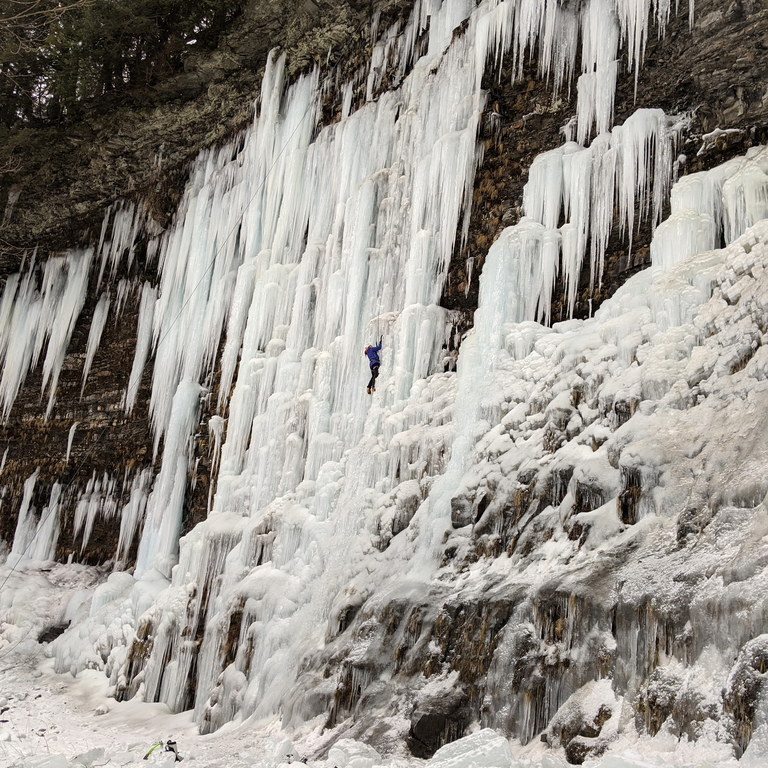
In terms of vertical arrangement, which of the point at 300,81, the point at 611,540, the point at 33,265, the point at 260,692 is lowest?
the point at 260,692

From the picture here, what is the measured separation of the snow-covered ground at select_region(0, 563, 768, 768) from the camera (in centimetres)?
430

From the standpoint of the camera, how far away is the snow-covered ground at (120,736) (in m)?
4.30

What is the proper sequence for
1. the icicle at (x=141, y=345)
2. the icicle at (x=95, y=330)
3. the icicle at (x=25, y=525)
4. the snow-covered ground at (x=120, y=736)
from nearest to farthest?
the snow-covered ground at (x=120, y=736) < the icicle at (x=141, y=345) < the icicle at (x=25, y=525) < the icicle at (x=95, y=330)

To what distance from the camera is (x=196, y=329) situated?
1426 cm

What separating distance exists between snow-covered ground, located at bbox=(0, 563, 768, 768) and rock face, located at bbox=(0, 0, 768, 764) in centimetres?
21

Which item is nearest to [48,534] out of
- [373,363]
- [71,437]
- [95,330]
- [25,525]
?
[25,525]

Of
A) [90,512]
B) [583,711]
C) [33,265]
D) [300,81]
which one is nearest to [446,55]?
[300,81]

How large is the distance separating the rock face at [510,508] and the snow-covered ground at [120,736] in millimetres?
206

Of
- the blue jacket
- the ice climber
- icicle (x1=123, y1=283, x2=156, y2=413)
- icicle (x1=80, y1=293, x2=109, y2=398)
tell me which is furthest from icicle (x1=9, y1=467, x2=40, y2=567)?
the blue jacket

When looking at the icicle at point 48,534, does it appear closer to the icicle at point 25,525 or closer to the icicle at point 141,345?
the icicle at point 25,525

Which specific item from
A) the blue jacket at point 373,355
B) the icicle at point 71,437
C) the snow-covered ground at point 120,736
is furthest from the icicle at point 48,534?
the blue jacket at point 373,355

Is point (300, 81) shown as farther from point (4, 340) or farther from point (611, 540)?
point (611, 540)

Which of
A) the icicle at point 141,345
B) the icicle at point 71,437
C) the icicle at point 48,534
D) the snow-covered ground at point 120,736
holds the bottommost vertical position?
the snow-covered ground at point 120,736

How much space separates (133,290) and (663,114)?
11239 millimetres
